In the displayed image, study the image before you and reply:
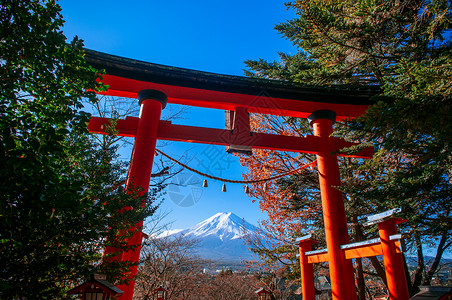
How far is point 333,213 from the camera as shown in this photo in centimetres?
460

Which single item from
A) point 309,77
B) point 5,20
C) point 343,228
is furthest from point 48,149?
point 309,77

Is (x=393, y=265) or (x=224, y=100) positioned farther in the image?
(x=224, y=100)

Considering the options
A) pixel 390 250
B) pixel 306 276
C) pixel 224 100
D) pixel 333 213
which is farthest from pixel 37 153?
pixel 306 276

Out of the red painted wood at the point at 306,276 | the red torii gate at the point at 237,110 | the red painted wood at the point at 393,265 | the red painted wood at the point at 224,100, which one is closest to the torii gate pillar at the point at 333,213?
the red torii gate at the point at 237,110

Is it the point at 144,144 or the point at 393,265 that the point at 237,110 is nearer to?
the point at 144,144

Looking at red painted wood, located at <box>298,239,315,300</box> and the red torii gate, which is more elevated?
the red torii gate

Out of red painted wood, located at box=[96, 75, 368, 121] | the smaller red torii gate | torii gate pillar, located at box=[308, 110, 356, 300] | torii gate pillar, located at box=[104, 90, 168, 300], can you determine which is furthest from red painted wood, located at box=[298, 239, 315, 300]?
torii gate pillar, located at box=[104, 90, 168, 300]

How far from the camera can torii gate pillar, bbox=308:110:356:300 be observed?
4211mm

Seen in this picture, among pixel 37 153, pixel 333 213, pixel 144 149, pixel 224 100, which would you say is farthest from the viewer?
pixel 224 100

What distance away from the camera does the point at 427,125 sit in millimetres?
2830

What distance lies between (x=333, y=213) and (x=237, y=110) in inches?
105

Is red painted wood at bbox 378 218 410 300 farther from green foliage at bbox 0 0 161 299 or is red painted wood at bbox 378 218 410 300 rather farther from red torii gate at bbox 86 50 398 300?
green foliage at bbox 0 0 161 299

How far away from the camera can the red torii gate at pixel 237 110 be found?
4.19 meters

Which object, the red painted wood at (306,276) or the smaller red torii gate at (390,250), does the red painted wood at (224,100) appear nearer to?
the smaller red torii gate at (390,250)
